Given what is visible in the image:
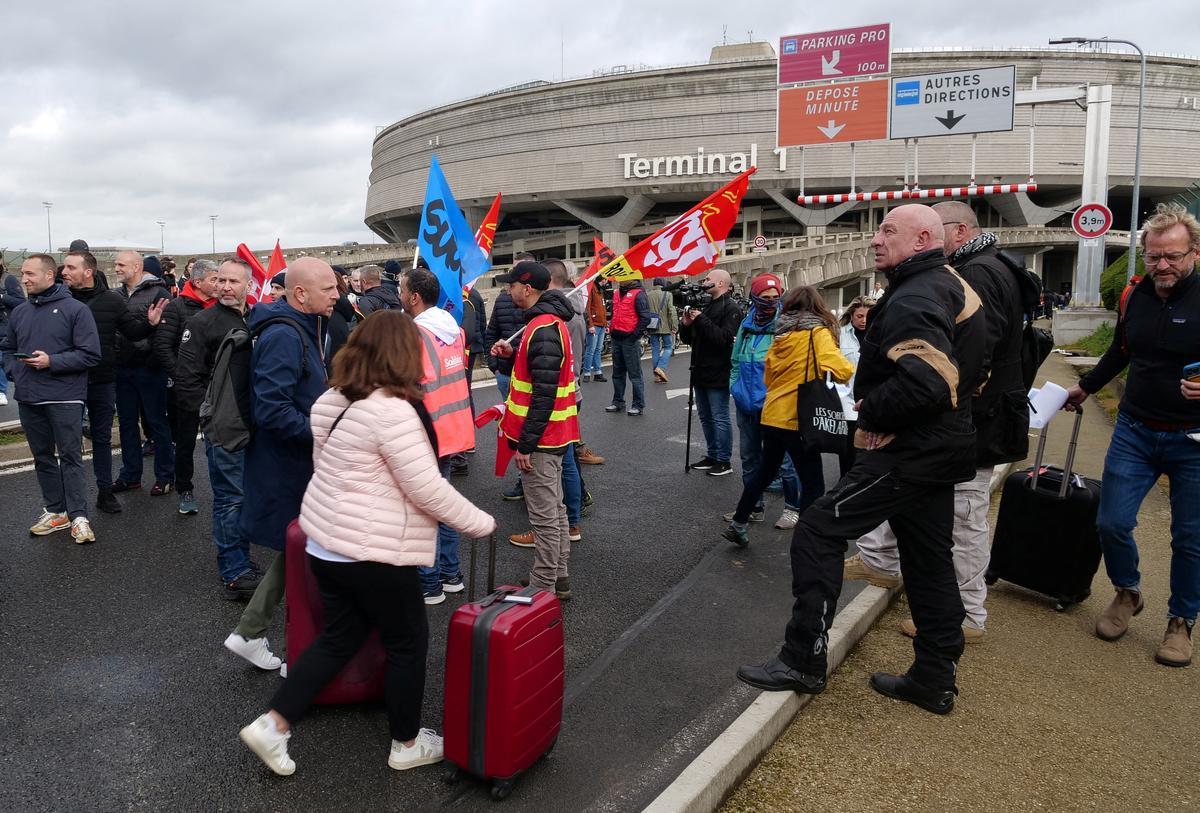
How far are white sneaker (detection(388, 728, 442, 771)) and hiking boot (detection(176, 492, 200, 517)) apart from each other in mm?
3913

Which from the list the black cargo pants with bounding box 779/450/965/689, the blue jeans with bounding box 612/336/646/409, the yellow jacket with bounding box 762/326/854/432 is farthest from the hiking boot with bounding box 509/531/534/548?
the blue jeans with bounding box 612/336/646/409

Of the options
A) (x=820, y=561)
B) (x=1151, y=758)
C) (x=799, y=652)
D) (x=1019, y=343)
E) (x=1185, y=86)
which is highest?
(x=1185, y=86)

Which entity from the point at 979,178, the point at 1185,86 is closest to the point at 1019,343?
the point at 979,178

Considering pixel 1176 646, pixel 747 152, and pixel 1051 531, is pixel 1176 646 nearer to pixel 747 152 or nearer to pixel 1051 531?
pixel 1051 531

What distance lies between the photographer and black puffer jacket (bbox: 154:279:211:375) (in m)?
6.53

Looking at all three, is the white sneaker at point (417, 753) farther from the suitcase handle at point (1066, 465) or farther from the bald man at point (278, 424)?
the suitcase handle at point (1066, 465)

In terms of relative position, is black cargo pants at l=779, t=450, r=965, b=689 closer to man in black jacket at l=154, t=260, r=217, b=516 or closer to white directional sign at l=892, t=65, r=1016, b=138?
man in black jacket at l=154, t=260, r=217, b=516

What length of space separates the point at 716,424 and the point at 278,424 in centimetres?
482

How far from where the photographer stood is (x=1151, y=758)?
329 cm

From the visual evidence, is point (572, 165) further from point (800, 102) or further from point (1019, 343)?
point (1019, 343)

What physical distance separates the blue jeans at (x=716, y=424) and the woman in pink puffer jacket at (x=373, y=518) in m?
4.92

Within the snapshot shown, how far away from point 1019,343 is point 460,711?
121 inches

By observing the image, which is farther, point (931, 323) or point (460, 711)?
point (931, 323)

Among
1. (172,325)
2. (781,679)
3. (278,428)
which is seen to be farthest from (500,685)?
(172,325)
